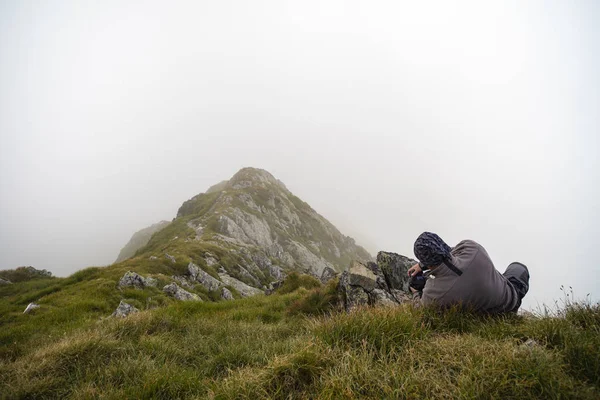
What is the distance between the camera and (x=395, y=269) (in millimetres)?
12422

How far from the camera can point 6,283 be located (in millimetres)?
19641

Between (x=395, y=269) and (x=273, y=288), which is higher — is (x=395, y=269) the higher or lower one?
the higher one

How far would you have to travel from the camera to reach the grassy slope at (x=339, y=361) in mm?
2928

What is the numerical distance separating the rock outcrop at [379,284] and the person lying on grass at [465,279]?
4.99m

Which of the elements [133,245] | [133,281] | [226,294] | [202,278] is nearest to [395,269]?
[226,294]

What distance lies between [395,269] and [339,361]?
9.82 metres

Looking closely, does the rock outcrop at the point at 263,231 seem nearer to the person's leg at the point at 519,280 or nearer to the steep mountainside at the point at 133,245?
the person's leg at the point at 519,280

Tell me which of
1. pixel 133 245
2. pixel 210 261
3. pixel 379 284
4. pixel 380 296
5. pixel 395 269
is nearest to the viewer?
pixel 380 296

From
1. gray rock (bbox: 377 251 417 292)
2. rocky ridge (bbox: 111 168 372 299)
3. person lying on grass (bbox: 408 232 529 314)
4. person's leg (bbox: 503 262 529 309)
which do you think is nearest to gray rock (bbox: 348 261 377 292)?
gray rock (bbox: 377 251 417 292)

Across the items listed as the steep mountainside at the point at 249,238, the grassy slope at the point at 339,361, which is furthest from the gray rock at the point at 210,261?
the grassy slope at the point at 339,361

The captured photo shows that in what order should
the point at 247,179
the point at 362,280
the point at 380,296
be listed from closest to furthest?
the point at 380,296, the point at 362,280, the point at 247,179

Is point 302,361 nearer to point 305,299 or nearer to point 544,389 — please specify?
point 544,389

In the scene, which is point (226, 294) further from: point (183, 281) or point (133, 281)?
point (133, 281)

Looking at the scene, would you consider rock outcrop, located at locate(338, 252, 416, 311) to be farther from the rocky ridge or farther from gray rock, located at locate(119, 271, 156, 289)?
gray rock, located at locate(119, 271, 156, 289)
